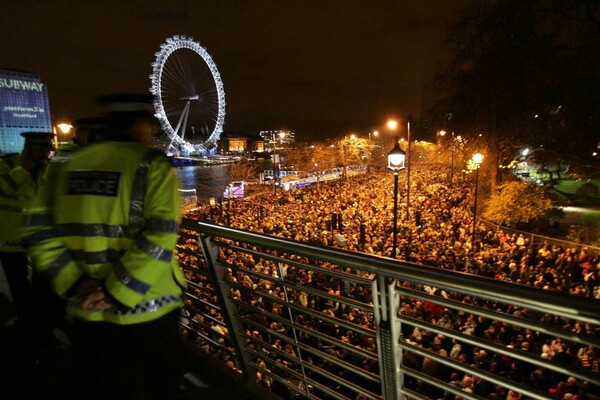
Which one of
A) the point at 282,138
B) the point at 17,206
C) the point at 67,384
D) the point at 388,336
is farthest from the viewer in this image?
the point at 282,138

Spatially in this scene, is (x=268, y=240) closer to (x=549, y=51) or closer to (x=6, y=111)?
(x=549, y=51)

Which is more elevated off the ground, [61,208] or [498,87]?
[498,87]

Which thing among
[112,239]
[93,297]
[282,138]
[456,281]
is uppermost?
[282,138]

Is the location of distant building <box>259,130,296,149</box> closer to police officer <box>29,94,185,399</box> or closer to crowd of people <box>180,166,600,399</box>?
crowd of people <box>180,166,600,399</box>

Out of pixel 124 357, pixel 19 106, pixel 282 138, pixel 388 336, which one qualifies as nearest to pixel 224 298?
pixel 124 357

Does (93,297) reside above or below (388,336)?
above

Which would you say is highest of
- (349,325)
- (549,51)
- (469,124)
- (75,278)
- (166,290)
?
(549,51)

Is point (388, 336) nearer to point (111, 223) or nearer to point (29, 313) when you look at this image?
point (111, 223)

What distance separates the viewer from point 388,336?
1.66m

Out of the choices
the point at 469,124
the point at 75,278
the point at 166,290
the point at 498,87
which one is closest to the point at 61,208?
the point at 75,278

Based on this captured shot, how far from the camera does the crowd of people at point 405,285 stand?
2502mm

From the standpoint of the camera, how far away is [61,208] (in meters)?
1.56

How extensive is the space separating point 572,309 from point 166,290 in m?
1.56

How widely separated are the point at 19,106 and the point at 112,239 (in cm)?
11002
